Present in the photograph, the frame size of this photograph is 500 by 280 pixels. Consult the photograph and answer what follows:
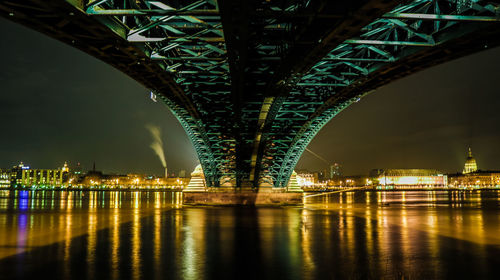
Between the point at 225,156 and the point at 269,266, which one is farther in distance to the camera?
the point at 225,156

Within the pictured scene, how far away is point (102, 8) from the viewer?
1405cm

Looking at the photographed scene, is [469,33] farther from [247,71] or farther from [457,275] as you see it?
[247,71]

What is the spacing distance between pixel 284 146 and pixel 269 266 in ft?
101

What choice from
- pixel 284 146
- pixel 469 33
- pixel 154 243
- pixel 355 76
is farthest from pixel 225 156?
pixel 469 33

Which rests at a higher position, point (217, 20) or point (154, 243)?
point (217, 20)

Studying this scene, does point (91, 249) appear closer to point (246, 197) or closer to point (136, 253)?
point (136, 253)

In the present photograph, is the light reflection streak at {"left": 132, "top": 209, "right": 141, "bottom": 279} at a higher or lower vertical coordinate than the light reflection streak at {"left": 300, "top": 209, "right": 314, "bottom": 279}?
higher

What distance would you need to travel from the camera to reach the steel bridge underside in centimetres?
1343

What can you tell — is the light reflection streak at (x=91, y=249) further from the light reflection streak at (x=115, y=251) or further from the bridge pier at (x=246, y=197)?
the bridge pier at (x=246, y=197)

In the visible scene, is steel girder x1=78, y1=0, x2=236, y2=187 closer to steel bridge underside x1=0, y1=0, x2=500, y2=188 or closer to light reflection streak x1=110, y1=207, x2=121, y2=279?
steel bridge underside x1=0, y1=0, x2=500, y2=188

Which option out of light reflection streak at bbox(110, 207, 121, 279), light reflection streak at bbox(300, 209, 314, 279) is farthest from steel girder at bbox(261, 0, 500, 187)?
light reflection streak at bbox(110, 207, 121, 279)

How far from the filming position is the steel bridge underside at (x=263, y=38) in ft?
44.1

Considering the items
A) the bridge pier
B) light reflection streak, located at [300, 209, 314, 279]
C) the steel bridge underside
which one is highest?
the steel bridge underside

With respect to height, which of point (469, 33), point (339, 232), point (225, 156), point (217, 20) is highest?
point (217, 20)
